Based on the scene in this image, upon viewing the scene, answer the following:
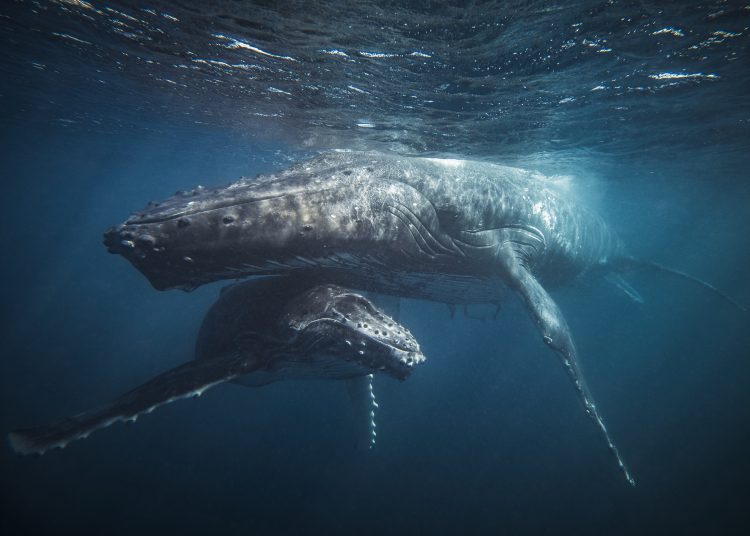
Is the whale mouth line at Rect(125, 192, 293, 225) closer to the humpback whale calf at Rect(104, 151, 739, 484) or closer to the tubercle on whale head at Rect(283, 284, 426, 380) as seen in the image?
the humpback whale calf at Rect(104, 151, 739, 484)

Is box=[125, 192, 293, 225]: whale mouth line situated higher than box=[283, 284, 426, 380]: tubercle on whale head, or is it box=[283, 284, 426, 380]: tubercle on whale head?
box=[125, 192, 293, 225]: whale mouth line

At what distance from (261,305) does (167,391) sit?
170cm

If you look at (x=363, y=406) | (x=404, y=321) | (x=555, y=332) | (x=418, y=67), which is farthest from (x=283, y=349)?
(x=404, y=321)

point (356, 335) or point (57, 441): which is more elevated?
point (356, 335)

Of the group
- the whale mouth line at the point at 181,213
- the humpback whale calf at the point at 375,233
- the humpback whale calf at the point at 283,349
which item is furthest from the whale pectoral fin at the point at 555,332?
the whale mouth line at the point at 181,213

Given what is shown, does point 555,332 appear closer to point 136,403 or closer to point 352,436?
point 136,403

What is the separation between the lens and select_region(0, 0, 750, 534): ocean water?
9836 mm

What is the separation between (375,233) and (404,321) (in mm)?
Answer: 20443

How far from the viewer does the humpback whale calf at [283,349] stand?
401cm

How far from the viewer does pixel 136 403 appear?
13.1 feet

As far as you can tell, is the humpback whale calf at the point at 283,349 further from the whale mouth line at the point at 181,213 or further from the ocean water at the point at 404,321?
the ocean water at the point at 404,321

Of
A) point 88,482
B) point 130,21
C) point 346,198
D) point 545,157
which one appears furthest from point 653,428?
point 130,21

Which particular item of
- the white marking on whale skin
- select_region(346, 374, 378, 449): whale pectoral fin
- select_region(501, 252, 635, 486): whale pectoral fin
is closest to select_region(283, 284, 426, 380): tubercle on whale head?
the white marking on whale skin

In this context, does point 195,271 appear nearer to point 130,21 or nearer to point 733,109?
point 130,21
